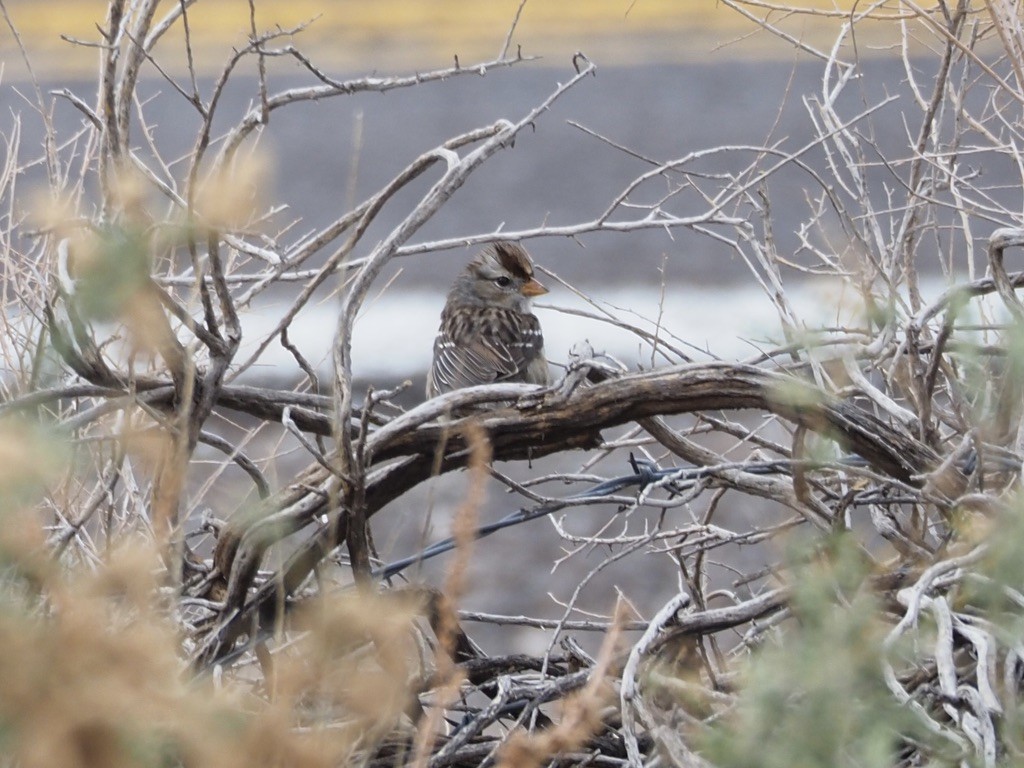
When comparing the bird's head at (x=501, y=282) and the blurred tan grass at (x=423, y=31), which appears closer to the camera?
the bird's head at (x=501, y=282)

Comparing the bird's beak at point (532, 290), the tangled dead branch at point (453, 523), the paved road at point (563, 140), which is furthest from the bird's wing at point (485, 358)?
the paved road at point (563, 140)

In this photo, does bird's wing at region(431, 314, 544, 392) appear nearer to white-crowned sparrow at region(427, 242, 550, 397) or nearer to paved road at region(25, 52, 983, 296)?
white-crowned sparrow at region(427, 242, 550, 397)

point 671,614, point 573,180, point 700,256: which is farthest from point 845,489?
point 573,180

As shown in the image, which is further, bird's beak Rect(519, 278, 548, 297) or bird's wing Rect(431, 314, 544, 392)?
bird's beak Rect(519, 278, 548, 297)

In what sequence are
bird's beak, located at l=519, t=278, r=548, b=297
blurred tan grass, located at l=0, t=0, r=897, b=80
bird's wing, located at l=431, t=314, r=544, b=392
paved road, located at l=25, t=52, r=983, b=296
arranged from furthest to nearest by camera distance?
1. blurred tan grass, located at l=0, t=0, r=897, b=80
2. paved road, located at l=25, t=52, r=983, b=296
3. bird's beak, located at l=519, t=278, r=548, b=297
4. bird's wing, located at l=431, t=314, r=544, b=392

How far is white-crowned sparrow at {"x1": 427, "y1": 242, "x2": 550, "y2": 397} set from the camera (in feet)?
17.3

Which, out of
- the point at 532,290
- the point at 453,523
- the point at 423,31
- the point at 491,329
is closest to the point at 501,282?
the point at 532,290

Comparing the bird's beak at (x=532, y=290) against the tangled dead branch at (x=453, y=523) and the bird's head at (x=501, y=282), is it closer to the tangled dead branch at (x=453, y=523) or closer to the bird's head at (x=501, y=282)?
the bird's head at (x=501, y=282)

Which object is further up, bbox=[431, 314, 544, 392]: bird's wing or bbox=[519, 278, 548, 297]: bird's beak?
bbox=[519, 278, 548, 297]: bird's beak

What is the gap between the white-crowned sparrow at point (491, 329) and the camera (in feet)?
17.3

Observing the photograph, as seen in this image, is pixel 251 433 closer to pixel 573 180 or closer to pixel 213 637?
pixel 213 637

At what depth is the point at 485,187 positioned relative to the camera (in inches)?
521

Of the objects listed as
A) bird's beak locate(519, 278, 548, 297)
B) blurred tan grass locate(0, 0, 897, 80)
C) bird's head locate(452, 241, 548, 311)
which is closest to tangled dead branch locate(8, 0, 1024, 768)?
bird's beak locate(519, 278, 548, 297)

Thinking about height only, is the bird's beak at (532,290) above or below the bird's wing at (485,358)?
above
